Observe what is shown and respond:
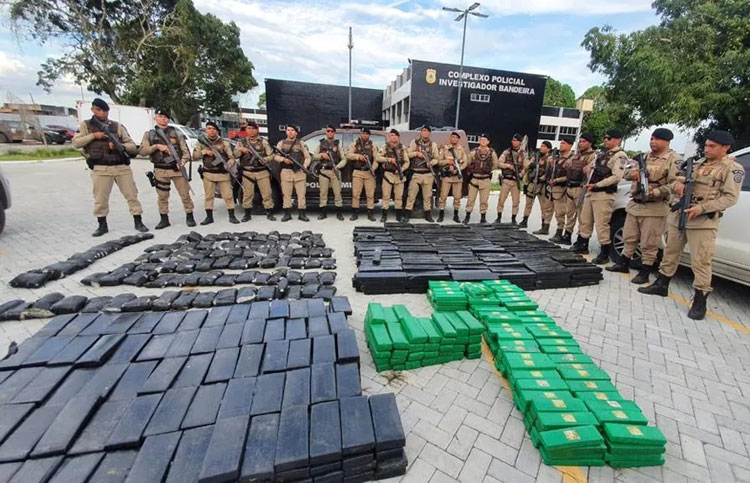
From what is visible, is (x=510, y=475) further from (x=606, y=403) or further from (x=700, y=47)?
(x=700, y=47)

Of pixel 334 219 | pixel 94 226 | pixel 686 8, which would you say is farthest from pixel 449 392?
pixel 686 8

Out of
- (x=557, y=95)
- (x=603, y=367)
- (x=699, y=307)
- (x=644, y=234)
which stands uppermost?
(x=557, y=95)

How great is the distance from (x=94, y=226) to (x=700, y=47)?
17.5 metres

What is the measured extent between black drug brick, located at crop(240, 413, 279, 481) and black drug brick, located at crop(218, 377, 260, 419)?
0.13 meters

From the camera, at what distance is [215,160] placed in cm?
643

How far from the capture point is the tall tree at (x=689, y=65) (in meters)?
10.7

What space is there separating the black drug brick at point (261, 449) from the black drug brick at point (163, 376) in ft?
2.28

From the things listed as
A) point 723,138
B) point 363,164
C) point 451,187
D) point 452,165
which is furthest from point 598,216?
point 363,164

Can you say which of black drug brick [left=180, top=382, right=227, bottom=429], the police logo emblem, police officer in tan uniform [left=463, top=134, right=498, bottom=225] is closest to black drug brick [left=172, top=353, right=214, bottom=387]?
black drug brick [left=180, top=382, right=227, bottom=429]

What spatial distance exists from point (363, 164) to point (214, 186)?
9.43ft

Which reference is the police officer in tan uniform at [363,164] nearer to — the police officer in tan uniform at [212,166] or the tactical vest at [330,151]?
the tactical vest at [330,151]

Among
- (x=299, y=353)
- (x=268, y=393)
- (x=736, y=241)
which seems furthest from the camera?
(x=736, y=241)

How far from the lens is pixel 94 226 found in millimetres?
6262

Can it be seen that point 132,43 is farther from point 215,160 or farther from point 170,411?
point 170,411
